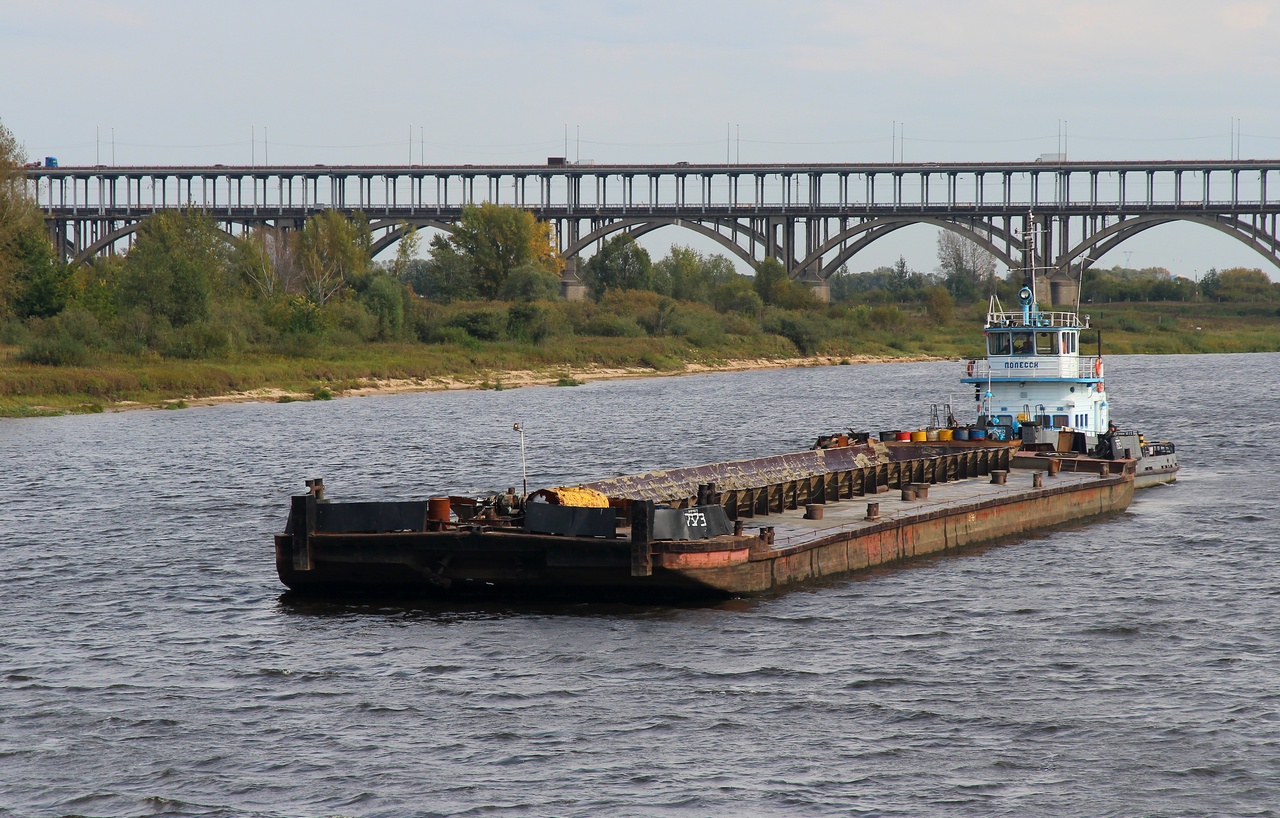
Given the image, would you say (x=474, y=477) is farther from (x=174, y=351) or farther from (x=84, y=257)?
(x=84, y=257)

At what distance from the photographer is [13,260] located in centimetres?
8619

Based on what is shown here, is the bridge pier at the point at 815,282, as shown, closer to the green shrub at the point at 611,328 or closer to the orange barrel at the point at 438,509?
the green shrub at the point at 611,328

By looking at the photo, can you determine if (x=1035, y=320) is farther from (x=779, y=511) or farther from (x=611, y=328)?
(x=611, y=328)

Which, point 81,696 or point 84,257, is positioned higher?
point 84,257

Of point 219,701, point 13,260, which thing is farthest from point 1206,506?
point 13,260

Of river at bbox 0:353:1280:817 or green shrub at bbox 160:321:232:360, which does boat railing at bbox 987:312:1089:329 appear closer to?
river at bbox 0:353:1280:817

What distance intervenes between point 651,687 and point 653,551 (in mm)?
3913

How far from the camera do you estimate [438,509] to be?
25.1 m

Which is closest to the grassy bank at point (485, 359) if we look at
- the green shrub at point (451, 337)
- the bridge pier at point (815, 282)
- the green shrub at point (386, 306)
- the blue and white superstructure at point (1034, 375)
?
the green shrub at point (451, 337)

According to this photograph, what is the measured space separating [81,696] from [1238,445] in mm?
51289

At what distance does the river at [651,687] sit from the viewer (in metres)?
16.4

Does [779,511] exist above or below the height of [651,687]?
above

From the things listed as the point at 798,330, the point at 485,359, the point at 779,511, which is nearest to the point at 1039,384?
the point at 779,511

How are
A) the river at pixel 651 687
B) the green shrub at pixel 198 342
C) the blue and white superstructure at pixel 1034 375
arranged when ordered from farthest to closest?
the green shrub at pixel 198 342 < the blue and white superstructure at pixel 1034 375 < the river at pixel 651 687
